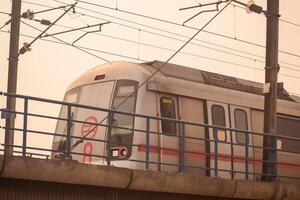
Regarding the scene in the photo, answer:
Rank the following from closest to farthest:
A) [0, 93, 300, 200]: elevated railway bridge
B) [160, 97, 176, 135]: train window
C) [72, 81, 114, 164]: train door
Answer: [0, 93, 300, 200]: elevated railway bridge, [160, 97, 176, 135]: train window, [72, 81, 114, 164]: train door

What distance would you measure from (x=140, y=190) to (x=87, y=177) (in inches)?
51.1

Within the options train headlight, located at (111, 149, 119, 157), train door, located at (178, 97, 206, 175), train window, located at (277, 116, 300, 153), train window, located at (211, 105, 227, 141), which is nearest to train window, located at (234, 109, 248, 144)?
train window, located at (211, 105, 227, 141)

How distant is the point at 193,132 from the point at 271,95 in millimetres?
2156

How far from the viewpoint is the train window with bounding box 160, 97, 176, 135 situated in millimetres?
14414

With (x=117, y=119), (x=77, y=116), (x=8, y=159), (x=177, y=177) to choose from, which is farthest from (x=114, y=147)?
(x=8, y=159)

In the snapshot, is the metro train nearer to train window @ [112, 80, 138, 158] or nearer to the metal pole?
train window @ [112, 80, 138, 158]

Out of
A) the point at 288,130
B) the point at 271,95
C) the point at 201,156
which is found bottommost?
the point at 201,156

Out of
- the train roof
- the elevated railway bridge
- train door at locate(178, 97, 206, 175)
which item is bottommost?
the elevated railway bridge

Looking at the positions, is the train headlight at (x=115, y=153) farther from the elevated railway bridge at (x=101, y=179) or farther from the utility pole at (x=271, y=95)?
the utility pole at (x=271, y=95)

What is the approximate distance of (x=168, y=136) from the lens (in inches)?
562

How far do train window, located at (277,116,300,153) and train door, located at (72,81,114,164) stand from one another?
5.24 m

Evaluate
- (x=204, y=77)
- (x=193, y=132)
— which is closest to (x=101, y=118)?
(x=193, y=132)

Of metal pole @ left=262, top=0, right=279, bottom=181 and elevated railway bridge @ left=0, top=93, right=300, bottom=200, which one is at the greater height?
metal pole @ left=262, top=0, right=279, bottom=181

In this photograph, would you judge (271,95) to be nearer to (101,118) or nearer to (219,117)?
(219,117)
